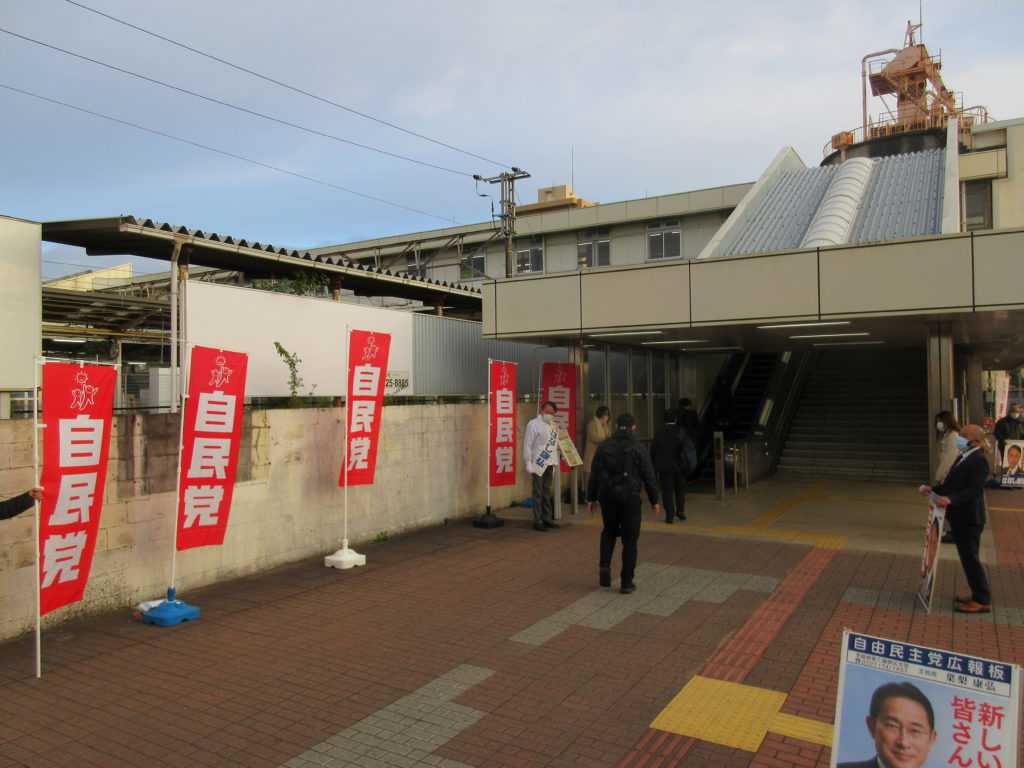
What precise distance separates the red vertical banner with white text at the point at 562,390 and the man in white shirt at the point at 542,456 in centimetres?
138

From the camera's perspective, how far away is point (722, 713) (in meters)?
4.62

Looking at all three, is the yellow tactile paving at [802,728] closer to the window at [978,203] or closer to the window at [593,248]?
the window at [593,248]

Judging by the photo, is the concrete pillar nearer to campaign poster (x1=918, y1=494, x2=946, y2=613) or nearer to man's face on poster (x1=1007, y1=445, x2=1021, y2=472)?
campaign poster (x1=918, y1=494, x2=946, y2=613)

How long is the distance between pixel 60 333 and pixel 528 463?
24.2 feet

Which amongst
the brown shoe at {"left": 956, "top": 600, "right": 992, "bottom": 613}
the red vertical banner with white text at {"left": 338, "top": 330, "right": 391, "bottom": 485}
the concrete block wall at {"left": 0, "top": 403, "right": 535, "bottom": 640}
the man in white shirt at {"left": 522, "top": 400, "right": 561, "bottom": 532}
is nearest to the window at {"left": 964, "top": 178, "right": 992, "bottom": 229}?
the man in white shirt at {"left": 522, "top": 400, "right": 561, "bottom": 532}

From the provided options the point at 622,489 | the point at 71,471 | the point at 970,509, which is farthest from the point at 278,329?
the point at 970,509

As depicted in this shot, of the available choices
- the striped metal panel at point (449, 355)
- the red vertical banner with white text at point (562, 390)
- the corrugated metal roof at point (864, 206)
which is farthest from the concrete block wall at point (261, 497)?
the corrugated metal roof at point (864, 206)

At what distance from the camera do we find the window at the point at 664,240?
1045 inches

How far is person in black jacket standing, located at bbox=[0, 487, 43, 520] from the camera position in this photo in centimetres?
504

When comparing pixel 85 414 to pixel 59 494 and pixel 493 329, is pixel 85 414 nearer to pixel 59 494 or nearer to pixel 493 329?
pixel 59 494

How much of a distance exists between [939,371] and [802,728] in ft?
25.5

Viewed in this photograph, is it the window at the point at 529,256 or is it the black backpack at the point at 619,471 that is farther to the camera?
the window at the point at 529,256

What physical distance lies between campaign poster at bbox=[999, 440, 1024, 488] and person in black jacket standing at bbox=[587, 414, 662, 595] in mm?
10579

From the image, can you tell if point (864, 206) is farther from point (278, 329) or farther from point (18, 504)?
point (18, 504)
